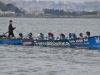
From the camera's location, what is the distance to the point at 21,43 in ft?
129

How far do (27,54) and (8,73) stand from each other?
26.9ft

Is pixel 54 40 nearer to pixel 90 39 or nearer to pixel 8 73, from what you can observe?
pixel 90 39

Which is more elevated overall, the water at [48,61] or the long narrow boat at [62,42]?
the long narrow boat at [62,42]

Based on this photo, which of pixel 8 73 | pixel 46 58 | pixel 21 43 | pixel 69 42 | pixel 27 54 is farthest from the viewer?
pixel 21 43

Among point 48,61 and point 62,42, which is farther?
point 62,42

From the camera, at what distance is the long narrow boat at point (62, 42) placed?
35875 mm

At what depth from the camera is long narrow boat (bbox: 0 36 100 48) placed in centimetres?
3588

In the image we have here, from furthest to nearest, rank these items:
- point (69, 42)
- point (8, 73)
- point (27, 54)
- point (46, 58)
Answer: point (69, 42)
point (27, 54)
point (46, 58)
point (8, 73)

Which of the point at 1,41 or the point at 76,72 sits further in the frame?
the point at 1,41

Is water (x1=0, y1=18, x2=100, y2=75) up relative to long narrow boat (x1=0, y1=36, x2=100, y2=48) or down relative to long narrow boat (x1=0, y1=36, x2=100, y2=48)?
down

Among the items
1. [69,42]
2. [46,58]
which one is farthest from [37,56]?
[69,42]

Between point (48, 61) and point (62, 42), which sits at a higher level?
point (62, 42)

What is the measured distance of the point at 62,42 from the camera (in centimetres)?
3719

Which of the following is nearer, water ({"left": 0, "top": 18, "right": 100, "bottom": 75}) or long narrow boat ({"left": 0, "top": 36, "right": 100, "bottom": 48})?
water ({"left": 0, "top": 18, "right": 100, "bottom": 75})
